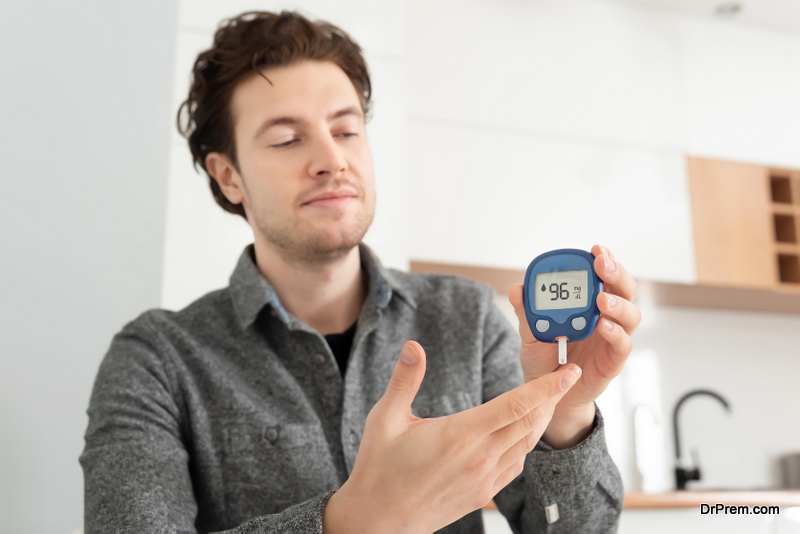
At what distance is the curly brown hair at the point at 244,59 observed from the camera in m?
1.30

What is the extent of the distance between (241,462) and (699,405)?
239 cm

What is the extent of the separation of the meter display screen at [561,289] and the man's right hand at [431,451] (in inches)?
3.5

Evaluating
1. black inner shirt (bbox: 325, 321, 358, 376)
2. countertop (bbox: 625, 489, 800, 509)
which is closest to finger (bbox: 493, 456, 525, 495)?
black inner shirt (bbox: 325, 321, 358, 376)

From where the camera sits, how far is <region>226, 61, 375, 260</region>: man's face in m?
1.17

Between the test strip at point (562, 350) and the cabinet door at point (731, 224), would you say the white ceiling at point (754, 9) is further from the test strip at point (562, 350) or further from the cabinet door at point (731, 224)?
the test strip at point (562, 350)

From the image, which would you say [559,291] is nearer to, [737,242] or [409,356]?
[409,356]

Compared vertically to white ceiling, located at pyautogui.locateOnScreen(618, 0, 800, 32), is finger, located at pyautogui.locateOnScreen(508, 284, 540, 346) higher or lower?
lower

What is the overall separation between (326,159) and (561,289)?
545 millimetres

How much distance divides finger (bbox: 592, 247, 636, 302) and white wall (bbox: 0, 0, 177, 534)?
57.9 inches

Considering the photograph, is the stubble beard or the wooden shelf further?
the wooden shelf

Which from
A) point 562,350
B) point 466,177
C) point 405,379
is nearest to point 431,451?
point 405,379

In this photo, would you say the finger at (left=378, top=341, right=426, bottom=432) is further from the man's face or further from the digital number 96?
the man's face

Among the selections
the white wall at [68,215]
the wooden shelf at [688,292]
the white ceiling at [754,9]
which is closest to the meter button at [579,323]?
the white wall at [68,215]

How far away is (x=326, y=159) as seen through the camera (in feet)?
3.85
